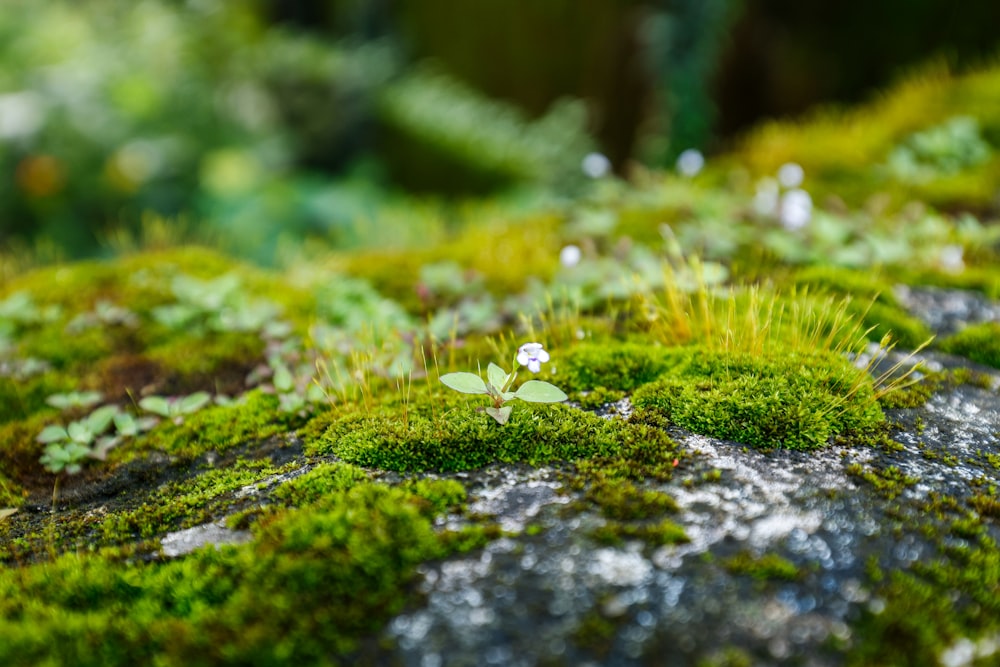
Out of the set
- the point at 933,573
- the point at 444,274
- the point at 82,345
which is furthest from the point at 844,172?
the point at 82,345

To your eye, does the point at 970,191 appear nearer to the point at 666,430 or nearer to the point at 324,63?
the point at 666,430

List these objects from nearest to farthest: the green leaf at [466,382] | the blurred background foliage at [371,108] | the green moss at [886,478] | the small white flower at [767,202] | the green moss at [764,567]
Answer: the green moss at [764,567]
the green moss at [886,478]
the green leaf at [466,382]
the small white flower at [767,202]
the blurred background foliage at [371,108]

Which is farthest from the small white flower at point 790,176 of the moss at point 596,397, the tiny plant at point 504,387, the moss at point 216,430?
the moss at point 216,430

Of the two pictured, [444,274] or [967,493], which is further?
[444,274]

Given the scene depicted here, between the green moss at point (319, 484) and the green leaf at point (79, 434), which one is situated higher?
the green moss at point (319, 484)

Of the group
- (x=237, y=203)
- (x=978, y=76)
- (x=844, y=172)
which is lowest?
(x=237, y=203)

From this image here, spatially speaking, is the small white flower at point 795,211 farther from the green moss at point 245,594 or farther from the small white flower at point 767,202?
the green moss at point 245,594

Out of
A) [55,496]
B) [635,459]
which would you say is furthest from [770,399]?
[55,496]

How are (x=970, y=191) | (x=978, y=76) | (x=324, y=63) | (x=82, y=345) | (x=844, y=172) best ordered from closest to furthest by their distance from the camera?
(x=82, y=345), (x=970, y=191), (x=844, y=172), (x=978, y=76), (x=324, y=63)

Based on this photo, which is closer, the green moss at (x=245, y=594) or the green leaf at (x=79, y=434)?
the green moss at (x=245, y=594)
